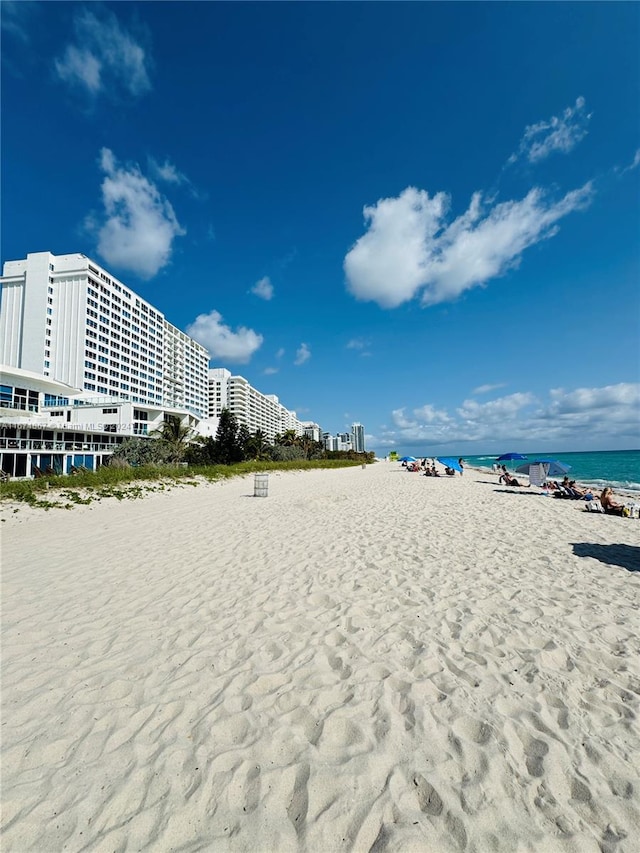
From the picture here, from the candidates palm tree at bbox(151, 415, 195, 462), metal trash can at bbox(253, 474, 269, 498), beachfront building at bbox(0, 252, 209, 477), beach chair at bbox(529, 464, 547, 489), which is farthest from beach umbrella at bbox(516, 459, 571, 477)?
beachfront building at bbox(0, 252, 209, 477)

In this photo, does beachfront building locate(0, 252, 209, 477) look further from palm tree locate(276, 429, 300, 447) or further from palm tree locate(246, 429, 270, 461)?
palm tree locate(276, 429, 300, 447)

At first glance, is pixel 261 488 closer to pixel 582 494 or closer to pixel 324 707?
pixel 582 494

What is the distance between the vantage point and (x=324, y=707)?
114 inches

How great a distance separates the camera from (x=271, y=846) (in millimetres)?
1938

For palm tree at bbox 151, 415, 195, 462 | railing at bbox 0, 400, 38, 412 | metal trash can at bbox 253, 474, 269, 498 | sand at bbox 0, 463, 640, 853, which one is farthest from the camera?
palm tree at bbox 151, 415, 195, 462

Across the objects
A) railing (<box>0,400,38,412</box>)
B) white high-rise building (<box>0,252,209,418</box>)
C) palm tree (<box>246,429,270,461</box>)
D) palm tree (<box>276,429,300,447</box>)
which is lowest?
palm tree (<box>246,429,270,461</box>)

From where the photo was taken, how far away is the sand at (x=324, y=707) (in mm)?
2039

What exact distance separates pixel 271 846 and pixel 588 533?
31.0ft

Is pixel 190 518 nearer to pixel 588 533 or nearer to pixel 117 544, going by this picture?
pixel 117 544

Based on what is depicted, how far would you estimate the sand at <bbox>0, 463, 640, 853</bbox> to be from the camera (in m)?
2.04

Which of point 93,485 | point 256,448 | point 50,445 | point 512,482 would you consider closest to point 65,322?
point 50,445

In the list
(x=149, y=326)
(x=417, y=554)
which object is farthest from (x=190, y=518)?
(x=149, y=326)

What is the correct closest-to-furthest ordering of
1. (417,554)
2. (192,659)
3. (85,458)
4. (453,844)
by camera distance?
(453,844), (192,659), (417,554), (85,458)

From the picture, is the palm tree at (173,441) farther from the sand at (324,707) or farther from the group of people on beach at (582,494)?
the sand at (324,707)
